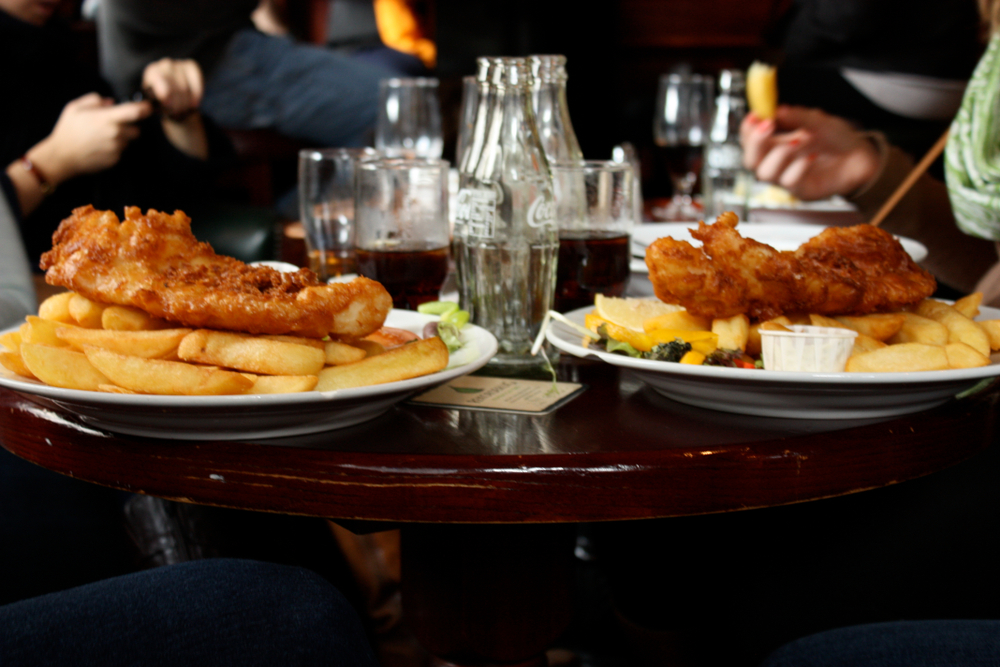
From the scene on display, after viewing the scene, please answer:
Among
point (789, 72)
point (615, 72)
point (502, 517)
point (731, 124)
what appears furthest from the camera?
point (615, 72)

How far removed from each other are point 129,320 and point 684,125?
232 cm

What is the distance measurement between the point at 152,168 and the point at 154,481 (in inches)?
112

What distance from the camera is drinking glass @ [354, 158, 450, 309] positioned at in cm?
125

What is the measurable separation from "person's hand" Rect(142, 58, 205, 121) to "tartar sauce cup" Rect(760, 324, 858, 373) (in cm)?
272

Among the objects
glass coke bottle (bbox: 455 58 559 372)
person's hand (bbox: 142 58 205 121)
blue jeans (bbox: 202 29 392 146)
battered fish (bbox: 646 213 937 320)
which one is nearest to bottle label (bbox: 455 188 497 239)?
glass coke bottle (bbox: 455 58 559 372)

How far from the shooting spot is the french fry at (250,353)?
30.4 inches

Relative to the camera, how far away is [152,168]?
3.33 meters

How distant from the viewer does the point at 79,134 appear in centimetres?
278

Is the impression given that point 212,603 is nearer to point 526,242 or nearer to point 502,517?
point 502,517

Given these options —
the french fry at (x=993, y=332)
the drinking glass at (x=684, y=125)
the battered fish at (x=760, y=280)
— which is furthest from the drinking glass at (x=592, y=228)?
the drinking glass at (x=684, y=125)

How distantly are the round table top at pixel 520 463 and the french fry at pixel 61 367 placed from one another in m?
0.07

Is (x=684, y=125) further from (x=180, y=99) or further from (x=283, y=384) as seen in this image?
(x=283, y=384)

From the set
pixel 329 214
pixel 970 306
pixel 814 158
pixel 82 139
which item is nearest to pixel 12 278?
pixel 329 214

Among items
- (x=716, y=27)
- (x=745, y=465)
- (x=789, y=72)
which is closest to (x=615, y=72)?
(x=716, y=27)
